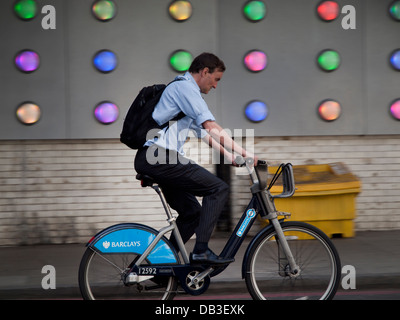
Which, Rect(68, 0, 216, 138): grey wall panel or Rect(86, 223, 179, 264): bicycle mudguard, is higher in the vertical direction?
Rect(68, 0, 216, 138): grey wall panel

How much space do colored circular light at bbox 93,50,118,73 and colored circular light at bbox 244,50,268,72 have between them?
70.5 inches

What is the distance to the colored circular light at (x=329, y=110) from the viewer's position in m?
8.07

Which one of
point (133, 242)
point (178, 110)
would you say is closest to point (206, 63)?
point (178, 110)

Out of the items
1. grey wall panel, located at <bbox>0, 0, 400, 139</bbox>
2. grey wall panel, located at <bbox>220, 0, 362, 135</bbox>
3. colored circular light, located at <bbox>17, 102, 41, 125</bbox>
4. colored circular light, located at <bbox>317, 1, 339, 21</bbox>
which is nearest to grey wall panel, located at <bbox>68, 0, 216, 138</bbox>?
grey wall panel, located at <bbox>0, 0, 400, 139</bbox>

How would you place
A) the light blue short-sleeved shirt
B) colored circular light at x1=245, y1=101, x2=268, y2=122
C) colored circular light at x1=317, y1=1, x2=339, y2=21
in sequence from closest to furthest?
the light blue short-sleeved shirt → colored circular light at x1=245, y1=101, x2=268, y2=122 → colored circular light at x1=317, y1=1, x2=339, y2=21

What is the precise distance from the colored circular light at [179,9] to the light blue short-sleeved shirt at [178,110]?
11.5ft

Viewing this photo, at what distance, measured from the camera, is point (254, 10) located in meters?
7.96

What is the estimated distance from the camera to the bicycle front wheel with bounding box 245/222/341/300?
4477 mm

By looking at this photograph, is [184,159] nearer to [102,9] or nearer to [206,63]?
[206,63]

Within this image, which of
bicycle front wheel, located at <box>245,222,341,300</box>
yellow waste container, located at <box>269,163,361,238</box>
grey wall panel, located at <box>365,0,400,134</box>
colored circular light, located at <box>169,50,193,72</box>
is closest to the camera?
bicycle front wheel, located at <box>245,222,341,300</box>

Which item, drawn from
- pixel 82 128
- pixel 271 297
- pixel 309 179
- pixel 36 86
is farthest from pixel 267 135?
pixel 271 297

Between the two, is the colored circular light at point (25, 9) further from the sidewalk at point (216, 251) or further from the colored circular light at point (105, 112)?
the sidewalk at point (216, 251)

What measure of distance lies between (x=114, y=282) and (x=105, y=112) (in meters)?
3.67

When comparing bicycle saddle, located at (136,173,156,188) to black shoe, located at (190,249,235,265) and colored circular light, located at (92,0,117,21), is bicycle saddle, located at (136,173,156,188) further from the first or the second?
colored circular light, located at (92,0,117,21)
